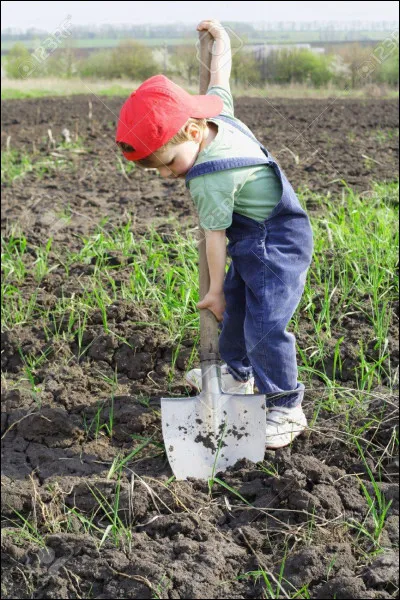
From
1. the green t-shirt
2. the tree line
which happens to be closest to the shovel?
the green t-shirt

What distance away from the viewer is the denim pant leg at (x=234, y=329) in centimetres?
280

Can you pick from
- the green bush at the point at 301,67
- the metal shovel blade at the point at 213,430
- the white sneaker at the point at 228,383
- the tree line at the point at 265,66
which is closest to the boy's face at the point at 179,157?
the metal shovel blade at the point at 213,430

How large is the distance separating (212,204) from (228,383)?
38.1 inches

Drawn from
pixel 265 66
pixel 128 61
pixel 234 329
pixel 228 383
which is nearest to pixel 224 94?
pixel 234 329

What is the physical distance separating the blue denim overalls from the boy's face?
187 mm

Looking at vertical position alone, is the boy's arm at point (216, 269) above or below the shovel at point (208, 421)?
above

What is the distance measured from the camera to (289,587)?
203cm

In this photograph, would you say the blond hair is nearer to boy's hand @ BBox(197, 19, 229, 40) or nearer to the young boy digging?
the young boy digging

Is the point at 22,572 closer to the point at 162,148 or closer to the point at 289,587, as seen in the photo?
the point at 289,587

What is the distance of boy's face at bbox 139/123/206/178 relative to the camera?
2340 millimetres

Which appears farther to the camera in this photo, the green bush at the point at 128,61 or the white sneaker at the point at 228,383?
the green bush at the point at 128,61

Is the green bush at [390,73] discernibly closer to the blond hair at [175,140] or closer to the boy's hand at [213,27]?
the boy's hand at [213,27]

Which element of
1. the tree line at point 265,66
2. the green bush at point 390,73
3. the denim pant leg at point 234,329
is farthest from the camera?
the green bush at point 390,73

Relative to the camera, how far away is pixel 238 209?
252 cm
